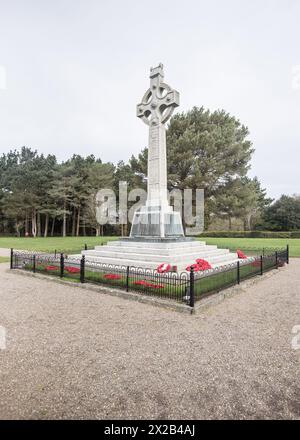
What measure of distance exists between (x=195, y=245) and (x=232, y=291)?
5940mm

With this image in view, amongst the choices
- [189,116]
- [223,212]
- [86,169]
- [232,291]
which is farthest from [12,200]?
[232,291]

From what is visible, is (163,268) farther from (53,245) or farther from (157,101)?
(53,245)

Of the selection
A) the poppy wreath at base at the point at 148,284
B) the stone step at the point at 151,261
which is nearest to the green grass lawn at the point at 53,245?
the stone step at the point at 151,261

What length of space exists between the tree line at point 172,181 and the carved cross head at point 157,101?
16435mm

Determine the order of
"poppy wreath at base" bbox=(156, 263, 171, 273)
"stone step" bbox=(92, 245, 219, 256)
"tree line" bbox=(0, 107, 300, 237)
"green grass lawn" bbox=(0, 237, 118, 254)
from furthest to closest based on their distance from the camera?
1. "tree line" bbox=(0, 107, 300, 237)
2. "green grass lawn" bbox=(0, 237, 118, 254)
3. "stone step" bbox=(92, 245, 219, 256)
4. "poppy wreath at base" bbox=(156, 263, 171, 273)

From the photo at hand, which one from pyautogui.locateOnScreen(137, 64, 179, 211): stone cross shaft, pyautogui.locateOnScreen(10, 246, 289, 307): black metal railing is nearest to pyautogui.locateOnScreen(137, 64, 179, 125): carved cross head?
pyautogui.locateOnScreen(137, 64, 179, 211): stone cross shaft

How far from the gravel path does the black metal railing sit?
0.83 metres

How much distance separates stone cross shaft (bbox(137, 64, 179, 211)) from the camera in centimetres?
1549

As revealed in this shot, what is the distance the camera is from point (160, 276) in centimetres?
811

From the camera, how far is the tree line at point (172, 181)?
111 feet

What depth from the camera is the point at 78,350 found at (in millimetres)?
4492

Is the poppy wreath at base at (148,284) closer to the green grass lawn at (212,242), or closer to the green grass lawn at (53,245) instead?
the green grass lawn at (53,245)

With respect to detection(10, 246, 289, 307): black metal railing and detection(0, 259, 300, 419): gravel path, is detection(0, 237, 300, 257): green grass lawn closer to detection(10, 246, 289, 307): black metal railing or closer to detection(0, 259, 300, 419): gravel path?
detection(10, 246, 289, 307): black metal railing
